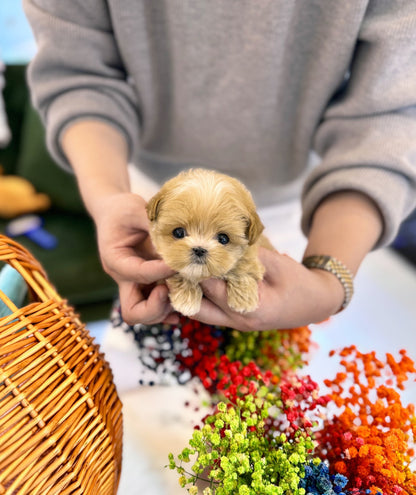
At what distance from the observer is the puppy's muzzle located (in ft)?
1.98

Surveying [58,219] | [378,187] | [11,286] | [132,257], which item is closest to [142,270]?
[132,257]

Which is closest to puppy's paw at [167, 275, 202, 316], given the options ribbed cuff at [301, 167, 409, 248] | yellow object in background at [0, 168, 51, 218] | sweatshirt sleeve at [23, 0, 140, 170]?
ribbed cuff at [301, 167, 409, 248]

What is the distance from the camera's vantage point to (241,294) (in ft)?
2.34

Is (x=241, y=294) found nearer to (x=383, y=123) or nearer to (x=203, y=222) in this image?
(x=203, y=222)

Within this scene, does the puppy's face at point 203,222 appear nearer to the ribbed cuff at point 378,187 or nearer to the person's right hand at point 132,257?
the person's right hand at point 132,257

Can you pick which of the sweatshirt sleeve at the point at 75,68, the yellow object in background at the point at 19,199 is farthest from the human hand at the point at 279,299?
the yellow object in background at the point at 19,199

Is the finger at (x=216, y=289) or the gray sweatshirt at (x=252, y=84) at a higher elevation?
the gray sweatshirt at (x=252, y=84)

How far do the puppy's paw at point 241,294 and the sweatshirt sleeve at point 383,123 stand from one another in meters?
0.41

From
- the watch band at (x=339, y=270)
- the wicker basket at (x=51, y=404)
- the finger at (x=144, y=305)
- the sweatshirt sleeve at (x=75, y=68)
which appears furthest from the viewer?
the sweatshirt sleeve at (x=75, y=68)

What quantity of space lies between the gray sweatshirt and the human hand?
272mm

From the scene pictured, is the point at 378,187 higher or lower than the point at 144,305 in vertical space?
higher

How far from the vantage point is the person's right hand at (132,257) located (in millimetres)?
741

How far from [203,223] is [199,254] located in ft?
0.15

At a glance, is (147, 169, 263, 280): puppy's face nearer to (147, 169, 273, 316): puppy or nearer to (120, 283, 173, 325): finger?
(147, 169, 273, 316): puppy
